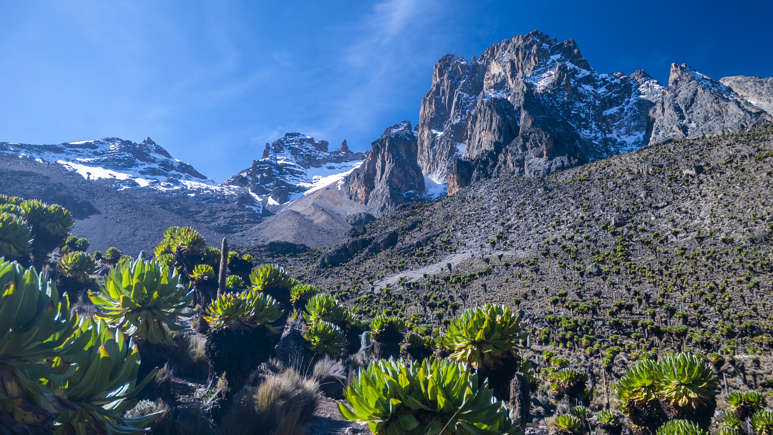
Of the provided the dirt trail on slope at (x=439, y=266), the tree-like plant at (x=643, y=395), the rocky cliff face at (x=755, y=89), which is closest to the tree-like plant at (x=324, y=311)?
the tree-like plant at (x=643, y=395)

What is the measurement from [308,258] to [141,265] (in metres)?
66.0

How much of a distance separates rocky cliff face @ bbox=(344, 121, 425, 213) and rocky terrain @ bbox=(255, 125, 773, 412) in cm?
4940

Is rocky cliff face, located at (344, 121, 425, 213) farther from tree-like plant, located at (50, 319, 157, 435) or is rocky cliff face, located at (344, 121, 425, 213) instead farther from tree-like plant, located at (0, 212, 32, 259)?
tree-like plant, located at (50, 319, 157, 435)

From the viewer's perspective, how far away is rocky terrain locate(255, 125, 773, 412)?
2186cm

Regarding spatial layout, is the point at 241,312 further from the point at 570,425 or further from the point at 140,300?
the point at 570,425

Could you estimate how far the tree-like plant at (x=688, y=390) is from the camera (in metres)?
5.55

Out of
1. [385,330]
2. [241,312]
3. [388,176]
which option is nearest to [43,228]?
[241,312]

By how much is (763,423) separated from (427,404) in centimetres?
646

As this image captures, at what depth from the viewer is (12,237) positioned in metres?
14.1

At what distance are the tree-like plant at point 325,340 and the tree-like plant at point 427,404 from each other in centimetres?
838

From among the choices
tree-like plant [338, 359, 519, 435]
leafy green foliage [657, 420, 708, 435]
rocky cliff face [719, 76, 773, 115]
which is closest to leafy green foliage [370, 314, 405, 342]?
leafy green foliage [657, 420, 708, 435]

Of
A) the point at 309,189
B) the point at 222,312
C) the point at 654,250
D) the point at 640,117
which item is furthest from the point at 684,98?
the point at 309,189

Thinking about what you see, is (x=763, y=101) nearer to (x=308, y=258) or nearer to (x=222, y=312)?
(x=308, y=258)

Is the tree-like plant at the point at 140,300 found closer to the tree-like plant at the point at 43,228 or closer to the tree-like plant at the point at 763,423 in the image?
the tree-like plant at the point at 763,423
